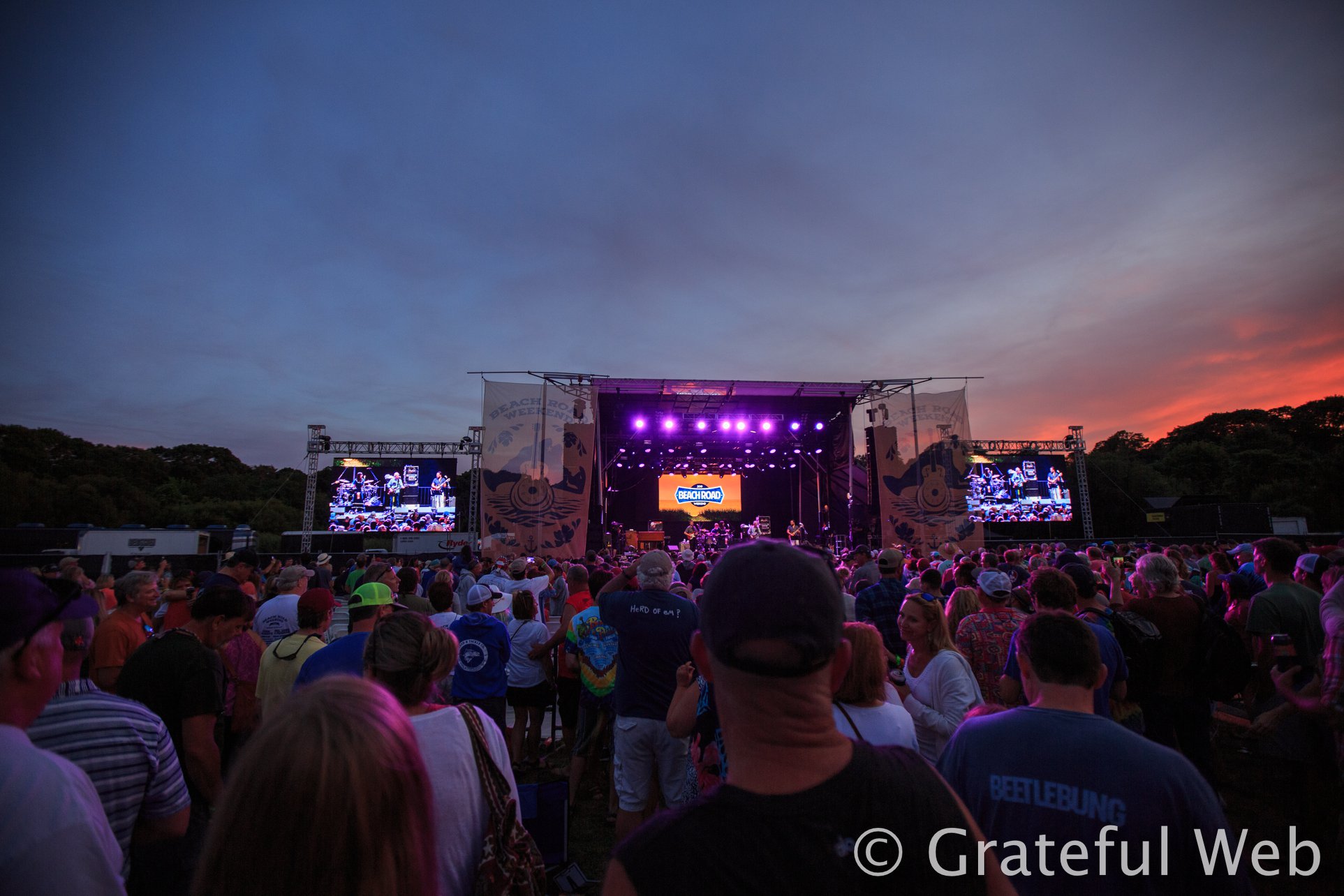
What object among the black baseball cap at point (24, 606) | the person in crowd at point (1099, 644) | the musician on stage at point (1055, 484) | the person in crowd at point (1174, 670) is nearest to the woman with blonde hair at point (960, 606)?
the person in crowd at point (1099, 644)

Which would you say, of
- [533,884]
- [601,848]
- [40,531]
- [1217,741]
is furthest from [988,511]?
[40,531]

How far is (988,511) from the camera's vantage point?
23656mm

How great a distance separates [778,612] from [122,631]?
4684 millimetres

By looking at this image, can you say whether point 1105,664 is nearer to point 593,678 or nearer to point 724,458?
point 593,678

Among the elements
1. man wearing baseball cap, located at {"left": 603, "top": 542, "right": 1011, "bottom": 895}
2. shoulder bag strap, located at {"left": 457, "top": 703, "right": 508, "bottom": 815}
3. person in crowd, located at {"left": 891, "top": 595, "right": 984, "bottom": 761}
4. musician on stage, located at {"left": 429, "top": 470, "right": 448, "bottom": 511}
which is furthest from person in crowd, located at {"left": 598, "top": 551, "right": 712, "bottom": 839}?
musician on stage, located at {"left": 429, "top": 470, "right": 448, "bottom": 511}

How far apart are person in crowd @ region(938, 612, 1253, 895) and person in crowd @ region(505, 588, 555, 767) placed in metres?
3.85

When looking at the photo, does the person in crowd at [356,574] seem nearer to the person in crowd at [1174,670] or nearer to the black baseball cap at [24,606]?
the black baseball cap at [24,606]

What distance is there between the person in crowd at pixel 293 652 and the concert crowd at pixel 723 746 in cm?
2

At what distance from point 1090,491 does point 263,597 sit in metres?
39.0

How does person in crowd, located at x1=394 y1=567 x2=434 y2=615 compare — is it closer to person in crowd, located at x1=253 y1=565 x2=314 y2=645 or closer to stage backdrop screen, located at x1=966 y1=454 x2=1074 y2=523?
person in crowd, located at x1=253 y1=565 x2=314 y2=645

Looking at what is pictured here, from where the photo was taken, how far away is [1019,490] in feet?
78.6

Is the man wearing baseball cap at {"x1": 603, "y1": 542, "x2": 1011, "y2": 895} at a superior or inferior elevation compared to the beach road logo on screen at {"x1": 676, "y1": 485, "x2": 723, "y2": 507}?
inferior

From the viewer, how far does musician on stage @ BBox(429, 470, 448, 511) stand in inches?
947

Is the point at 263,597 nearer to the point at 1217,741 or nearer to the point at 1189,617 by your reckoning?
the point at 1189,617
